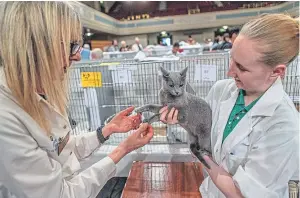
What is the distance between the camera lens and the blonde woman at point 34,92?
2.02 ft

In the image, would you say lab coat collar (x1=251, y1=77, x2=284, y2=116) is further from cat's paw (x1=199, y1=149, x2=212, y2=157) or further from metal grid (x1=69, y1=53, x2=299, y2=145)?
metal grid (x1=69, y1=53, x2=299, y2=145)

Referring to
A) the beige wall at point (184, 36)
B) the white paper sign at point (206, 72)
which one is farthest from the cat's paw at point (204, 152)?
the beige wall at point (184, 36)

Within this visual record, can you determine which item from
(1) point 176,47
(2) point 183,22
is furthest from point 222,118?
(2) point 183,22

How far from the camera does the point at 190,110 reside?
0.98 meters

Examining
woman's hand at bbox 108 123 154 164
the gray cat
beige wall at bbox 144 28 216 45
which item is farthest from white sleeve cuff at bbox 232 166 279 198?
beige wall at bbox 144 28 216 45

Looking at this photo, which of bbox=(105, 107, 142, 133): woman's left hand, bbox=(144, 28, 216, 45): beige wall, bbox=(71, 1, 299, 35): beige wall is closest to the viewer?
bbox=(105, 107, 142, 133): woman's left hand

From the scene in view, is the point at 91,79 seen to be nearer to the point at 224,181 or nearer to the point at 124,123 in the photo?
the point at 124,123

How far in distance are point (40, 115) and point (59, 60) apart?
0.56ft

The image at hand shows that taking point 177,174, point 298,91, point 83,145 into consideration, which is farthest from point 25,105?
point 298,91

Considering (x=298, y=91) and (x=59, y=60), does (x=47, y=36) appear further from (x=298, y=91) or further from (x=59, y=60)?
(x=298, y=91)

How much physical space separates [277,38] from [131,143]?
2.03 feet

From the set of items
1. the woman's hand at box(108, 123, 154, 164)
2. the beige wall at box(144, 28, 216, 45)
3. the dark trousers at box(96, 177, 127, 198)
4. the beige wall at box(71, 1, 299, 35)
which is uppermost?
the beige wall at box(71, 1, 299, 35)

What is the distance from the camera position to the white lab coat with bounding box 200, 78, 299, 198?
0.65m

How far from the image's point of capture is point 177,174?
1237 millimetres
